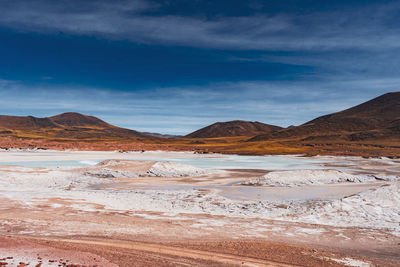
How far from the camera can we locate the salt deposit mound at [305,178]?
2905cm

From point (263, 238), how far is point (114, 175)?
24388 millimetres

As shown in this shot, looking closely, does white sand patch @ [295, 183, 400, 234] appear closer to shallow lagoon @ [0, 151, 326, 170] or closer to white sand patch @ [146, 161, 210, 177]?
white sand patch @ [146, 161, 210, 177]

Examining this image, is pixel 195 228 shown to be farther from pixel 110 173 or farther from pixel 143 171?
pixel 143 171

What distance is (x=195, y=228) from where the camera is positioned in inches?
549

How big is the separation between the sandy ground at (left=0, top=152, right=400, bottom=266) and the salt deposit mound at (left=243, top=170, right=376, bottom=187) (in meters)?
3.55

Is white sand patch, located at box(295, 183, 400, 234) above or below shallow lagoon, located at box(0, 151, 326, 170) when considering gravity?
below

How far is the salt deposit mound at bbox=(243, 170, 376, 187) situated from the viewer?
2905 centimetres

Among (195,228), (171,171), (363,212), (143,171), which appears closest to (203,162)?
(171,171)

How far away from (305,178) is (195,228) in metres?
19.5

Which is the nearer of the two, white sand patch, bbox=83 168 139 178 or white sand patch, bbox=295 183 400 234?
white sand patch, bbox=295 183 400 234

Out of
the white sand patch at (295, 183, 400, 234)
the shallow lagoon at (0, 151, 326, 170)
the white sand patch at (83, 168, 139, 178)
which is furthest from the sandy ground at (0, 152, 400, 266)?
the shallow lagoon at (0, 151, 326, 170)

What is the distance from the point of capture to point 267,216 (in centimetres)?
1689

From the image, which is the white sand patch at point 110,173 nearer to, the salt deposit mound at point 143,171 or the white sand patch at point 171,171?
the salt deposit mound at point 143,171

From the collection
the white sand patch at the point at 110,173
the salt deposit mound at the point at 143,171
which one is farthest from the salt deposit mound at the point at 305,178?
the white sand patch at the point at 110,173
